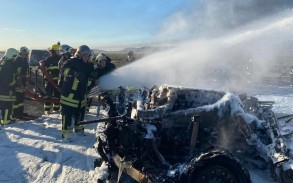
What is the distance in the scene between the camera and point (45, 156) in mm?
7086

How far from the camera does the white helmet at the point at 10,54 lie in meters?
9.59

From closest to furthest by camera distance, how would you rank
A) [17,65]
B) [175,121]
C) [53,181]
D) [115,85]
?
[175,121]
[53,181]
[115,85]
[17,65]

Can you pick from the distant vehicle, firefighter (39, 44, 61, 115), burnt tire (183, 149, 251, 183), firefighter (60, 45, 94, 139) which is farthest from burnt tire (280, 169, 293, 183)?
the distant vehicle

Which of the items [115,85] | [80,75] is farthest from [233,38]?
[80,75]

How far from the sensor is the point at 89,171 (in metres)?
6.23

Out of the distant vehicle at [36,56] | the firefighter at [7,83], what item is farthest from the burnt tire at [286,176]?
the distant vehicle at [36,56]

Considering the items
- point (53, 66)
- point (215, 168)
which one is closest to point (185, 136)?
point (215, 168)

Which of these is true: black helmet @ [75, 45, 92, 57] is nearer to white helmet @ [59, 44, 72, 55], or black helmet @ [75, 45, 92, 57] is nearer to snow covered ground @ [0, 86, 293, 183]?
snow covered ground @ [0, 86, 293, 183]

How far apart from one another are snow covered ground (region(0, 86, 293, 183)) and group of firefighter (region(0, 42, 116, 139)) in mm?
515

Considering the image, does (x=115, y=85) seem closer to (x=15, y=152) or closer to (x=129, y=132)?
(x=15, y=152)

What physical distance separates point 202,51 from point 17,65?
5.43 meters

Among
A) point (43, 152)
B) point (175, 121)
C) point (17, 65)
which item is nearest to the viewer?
point (175, 121)

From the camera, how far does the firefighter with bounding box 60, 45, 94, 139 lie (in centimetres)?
789

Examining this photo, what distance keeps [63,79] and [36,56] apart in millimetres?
27150
